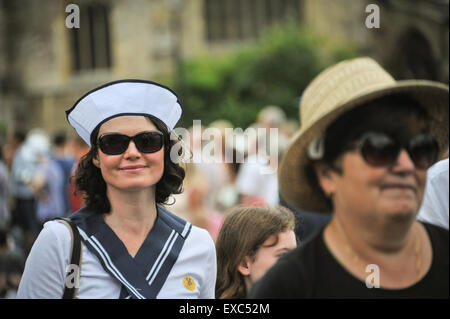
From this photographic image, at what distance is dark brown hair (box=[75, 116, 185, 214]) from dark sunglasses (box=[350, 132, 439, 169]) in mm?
943

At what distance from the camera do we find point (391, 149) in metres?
1.75

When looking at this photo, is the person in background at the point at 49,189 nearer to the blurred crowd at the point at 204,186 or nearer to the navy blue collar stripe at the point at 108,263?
the blurred crowd at the point at 204,186

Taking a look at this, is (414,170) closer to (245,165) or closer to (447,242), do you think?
(447,242)

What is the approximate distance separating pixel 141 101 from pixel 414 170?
3.43 ft

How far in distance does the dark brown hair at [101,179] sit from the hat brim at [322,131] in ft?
2.19

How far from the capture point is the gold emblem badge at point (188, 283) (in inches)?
96.9

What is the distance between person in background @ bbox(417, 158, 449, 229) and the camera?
282 cm

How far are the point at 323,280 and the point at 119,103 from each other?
3.31 ft

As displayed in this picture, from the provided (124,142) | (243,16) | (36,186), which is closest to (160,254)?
(124,142)

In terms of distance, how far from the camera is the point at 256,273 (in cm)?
287

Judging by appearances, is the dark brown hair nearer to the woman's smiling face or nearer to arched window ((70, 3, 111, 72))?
the woman's smiling face

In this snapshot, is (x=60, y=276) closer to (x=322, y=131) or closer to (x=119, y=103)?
(x=119, y=103)

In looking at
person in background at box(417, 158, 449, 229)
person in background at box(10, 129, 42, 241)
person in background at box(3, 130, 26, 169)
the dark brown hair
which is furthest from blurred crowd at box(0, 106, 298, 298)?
person in background at box(3, 130, 26, 169)

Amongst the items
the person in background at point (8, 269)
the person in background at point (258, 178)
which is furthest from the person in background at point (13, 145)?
the person in background at point (258, 178)
